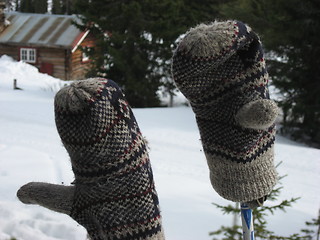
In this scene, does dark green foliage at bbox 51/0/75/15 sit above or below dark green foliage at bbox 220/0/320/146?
above

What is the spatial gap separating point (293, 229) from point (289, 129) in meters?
6.07

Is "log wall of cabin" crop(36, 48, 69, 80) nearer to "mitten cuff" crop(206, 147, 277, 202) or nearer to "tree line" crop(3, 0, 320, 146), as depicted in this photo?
"tree line" crop(3, 0, 320, 146)

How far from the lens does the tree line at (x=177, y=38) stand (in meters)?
8.38

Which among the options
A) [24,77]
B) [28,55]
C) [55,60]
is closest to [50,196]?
[24,77]

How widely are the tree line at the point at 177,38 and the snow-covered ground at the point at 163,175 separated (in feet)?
7.39

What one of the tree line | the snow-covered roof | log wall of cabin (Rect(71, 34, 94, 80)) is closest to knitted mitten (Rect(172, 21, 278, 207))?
the tree line

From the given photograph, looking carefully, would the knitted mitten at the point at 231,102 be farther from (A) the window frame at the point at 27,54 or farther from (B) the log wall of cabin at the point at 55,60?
(A) the window frame at the point at 27,54

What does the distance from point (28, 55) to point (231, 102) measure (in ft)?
62.1

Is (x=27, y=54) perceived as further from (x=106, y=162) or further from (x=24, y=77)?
(x=106, y=162)

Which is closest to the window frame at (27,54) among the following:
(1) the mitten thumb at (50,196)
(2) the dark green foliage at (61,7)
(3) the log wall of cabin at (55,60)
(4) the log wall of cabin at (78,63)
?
(3) the log wall of cabin at (55,60)

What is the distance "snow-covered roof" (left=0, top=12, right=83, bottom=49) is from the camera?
1783cm

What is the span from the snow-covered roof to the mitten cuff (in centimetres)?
1684

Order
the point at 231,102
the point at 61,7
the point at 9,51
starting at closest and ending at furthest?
the point at 231,102, the point at 9,51, the point at 61,7

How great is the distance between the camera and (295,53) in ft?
28.5
